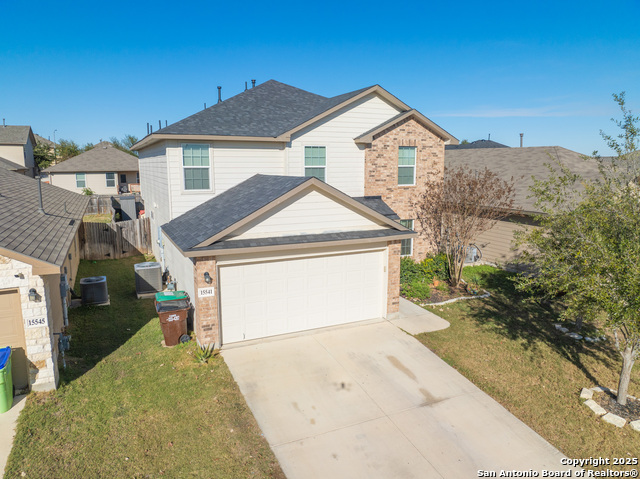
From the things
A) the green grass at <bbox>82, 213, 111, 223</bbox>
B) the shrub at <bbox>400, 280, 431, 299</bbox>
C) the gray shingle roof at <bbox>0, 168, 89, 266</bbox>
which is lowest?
the shrub at <bbox>400, 280, 431, 299</bbox>

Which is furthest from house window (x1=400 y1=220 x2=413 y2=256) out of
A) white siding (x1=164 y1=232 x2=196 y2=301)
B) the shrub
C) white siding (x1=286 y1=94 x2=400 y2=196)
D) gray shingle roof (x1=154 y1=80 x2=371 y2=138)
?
white siding (x1=164 y1=232 x2=196 y2=301)

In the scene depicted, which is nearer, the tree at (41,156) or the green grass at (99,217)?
the green grass at (99,217)

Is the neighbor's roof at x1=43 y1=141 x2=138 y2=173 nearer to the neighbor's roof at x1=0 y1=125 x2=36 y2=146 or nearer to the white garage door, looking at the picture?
the neighbor's roof at x1=0 y1=125 x2=36 y2=146

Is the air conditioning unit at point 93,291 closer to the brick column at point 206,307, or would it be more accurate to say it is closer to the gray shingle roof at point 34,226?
the gray shingle roof at point 34,226

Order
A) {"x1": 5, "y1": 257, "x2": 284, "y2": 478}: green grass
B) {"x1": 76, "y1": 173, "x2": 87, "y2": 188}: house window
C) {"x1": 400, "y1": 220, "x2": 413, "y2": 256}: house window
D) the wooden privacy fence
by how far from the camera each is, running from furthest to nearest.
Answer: {"x1": 76, "y1": 173, "x2": 87, "y2": 188}: house window → the wooden privacy fence → {"x1": 400, "y1": 220, "x2": 413, "y2": 256}: house window → {"x1": 5, "y1": 257, "x2": 284, "y2": 478}: green grass

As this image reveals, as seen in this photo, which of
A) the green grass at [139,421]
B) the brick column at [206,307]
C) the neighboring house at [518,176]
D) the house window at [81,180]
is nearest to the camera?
the green grass at [139,421]

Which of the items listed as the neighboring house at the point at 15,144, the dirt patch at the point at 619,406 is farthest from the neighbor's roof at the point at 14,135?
the dirt patch at the point at 619,406
